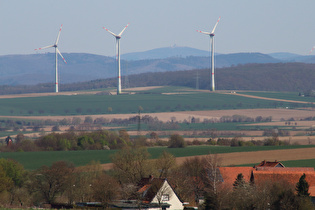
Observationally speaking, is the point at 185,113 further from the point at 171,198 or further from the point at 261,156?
the point at 171,198

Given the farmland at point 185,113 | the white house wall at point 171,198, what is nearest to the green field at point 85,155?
the farmland at point 185,113

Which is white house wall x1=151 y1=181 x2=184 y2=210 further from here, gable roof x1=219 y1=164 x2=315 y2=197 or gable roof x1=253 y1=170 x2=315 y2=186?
gable roof x1=253 y1=170 x2=315 y2=186

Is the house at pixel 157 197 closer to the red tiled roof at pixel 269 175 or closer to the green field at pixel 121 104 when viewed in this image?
the red tiled roof at pixel 269 175

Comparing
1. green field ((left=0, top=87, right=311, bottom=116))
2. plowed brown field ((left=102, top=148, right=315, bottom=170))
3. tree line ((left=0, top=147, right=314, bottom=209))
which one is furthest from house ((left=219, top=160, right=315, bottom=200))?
green field ((left=0, top=87, right=311, bottom=116))

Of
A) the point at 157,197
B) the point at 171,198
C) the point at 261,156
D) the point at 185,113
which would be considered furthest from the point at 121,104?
the point at 157,197

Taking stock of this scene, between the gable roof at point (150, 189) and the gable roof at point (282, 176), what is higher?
the gable roof at point (282, 176)
